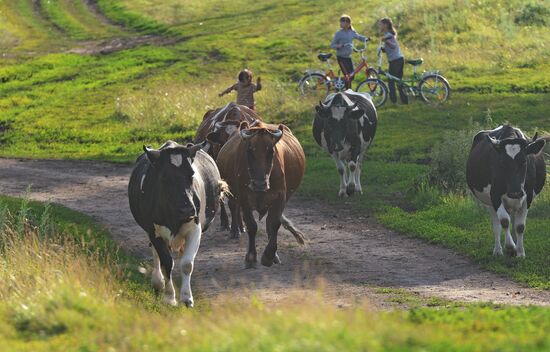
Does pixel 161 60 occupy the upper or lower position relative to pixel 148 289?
lower

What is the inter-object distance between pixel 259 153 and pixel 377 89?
18.9 meters

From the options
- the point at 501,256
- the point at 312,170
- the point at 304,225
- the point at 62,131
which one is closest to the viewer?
the point at 501,256

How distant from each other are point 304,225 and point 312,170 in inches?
261

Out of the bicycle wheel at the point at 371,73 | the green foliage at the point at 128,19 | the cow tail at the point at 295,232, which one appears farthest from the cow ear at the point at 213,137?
the green foliage at the point at 128,19

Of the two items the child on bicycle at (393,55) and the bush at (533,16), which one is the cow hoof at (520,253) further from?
the bush at (533,16)

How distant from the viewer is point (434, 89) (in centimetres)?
3603

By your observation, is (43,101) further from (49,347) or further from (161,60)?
(49,347)

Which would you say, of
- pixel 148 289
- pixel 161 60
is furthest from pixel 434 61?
pixel 148 289

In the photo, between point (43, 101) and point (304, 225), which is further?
point (43, 101)

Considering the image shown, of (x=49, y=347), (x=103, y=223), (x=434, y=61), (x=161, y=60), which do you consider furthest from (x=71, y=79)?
(x=49, y=347)

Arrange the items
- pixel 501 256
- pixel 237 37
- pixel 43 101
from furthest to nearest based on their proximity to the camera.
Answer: pixel 237 37 → pixel 43 101 → pixel 501 256

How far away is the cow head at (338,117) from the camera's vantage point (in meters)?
25.1

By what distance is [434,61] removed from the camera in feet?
141

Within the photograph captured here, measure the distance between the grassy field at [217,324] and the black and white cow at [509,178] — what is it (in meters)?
Result: 4.14
